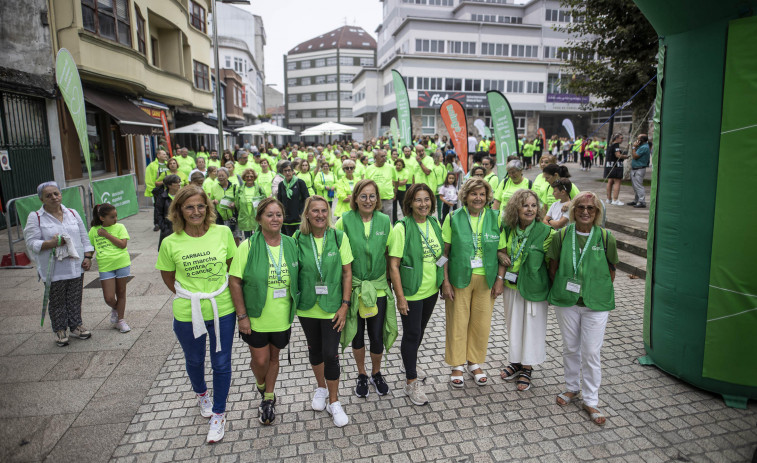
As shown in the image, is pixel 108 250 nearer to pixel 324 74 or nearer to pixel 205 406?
pixel 205 406

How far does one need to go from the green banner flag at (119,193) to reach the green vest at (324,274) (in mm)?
8392

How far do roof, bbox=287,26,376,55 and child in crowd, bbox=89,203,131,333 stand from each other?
80666 millimetres

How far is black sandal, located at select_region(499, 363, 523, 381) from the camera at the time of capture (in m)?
4.39

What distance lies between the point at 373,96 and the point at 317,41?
38399mm

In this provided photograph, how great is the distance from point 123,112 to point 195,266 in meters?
14.4

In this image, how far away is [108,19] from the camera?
14344 millimetres

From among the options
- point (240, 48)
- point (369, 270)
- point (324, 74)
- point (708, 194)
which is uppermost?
point (324, 74)

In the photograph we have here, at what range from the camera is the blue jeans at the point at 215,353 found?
3387 millimetres

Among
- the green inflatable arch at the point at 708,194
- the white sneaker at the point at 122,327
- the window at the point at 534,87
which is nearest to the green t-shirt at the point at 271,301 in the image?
the white sneaker at the point at 122,327

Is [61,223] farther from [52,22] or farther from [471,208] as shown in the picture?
[52,22]

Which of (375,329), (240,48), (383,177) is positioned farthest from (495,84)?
(375,329)

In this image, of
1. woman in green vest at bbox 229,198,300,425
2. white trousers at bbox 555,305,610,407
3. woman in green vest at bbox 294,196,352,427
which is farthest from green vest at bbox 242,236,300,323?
white trousers at bbox 555,305,610,407

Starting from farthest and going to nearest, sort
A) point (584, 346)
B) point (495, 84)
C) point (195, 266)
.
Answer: point (495, 84) < point (584, 346) < point (195, 266)

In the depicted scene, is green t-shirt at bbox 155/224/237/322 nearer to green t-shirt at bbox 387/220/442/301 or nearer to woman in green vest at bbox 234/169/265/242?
green t-shirt at bbox 387/220/442/301
